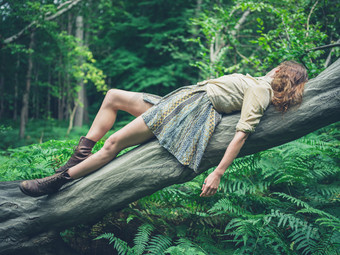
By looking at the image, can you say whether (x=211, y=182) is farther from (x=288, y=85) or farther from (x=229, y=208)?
(x=288, y=85)

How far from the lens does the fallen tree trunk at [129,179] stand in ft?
8.27

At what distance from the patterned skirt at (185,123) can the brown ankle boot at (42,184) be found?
117cm

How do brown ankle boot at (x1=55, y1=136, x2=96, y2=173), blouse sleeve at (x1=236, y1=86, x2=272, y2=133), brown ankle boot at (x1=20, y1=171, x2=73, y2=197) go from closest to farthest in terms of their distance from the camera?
blouse sleeve at (x1=236, y1=86, x2=272, y2=133) → brown ankle boot at (x1=20, y1=171, x2=73, y2=197) → brown ankle boot at (x1=55, y1=136, x2=96, y2=173)

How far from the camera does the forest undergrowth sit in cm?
287

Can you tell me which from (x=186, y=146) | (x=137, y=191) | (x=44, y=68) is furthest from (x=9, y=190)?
(x=44, y=68)

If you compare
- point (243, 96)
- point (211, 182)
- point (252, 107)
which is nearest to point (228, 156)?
point (211, 182)

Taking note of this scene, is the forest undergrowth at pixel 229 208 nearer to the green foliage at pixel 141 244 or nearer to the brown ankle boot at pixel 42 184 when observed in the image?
the green foliage at pixel 141 244

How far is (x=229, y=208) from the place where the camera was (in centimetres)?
296

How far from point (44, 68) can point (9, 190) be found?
2067 cm

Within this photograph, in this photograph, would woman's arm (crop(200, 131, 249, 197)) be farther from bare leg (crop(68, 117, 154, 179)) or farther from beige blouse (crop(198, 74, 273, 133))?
bare leg (crop(68, 117, 154, 179))

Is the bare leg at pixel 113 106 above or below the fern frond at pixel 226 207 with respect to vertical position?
above

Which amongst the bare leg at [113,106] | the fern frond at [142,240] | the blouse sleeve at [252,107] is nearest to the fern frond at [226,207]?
the fern frond at [142,240]

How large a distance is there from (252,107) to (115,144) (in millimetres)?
1507

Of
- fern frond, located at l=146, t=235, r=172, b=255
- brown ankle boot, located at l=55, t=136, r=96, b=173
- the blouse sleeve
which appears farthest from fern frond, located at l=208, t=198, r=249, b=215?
brown ankle boot, located at l=55, t=136, r=96, b=173
